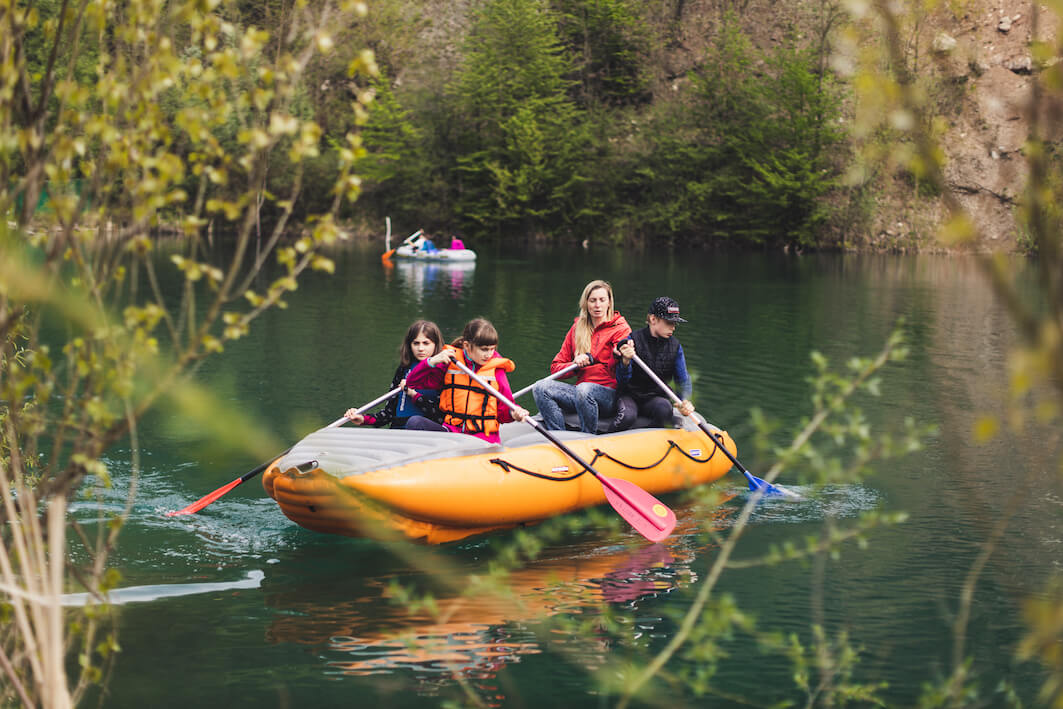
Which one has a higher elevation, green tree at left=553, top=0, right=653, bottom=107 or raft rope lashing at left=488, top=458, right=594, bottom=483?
green tree at left=553, top=0, right=653, bottom=107

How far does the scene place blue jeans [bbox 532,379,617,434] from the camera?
23.7ft

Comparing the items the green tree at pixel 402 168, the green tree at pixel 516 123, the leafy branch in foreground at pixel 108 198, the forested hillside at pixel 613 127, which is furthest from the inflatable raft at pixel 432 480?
the green tree at pixel 402 168

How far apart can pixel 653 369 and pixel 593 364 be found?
0.45 meters

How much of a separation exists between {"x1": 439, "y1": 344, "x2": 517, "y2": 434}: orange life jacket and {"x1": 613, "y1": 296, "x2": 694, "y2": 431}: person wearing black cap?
1.19 meters

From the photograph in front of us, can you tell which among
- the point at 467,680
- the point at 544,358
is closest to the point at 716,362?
the point at 544,358

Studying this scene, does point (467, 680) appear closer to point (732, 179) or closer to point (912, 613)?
point (912, 613)

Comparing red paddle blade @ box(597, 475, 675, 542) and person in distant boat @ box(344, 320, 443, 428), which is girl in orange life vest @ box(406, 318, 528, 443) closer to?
person in distant boat @ box(344, 320, 443, 428)

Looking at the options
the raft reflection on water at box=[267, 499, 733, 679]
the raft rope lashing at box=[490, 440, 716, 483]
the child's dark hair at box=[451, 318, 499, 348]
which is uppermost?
the child's dark hair at box=[451, 318, 499, 348]

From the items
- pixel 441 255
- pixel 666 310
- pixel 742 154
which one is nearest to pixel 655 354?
pixel 666 310

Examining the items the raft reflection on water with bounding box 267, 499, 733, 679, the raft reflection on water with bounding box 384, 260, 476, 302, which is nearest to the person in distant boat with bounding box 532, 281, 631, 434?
the raft reflection on water with bounding box 267, 499, 733, 679

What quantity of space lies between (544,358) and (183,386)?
10734mm

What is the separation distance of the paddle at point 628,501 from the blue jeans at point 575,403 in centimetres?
72

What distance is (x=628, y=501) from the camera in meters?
6.34

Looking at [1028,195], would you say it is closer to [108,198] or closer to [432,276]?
[108,198]
